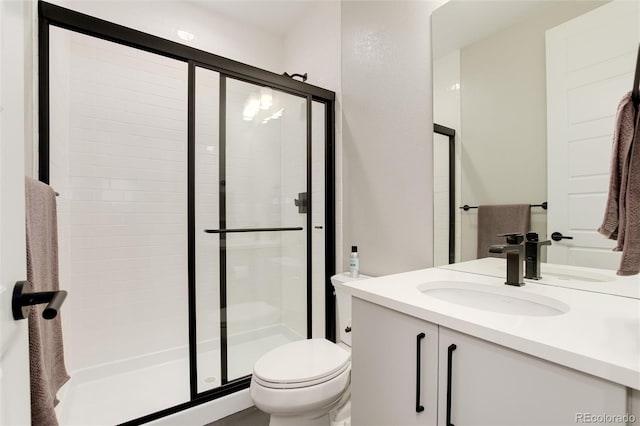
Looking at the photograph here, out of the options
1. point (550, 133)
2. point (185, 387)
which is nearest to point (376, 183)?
point (550, 133)

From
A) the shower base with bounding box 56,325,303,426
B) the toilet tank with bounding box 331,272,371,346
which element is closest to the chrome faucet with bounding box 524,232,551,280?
the toilet tank with bounding box 331,272,371,346

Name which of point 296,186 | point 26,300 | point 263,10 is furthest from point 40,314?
point 263,10

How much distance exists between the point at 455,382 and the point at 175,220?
2115 mm

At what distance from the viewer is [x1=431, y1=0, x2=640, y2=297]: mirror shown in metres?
0.96

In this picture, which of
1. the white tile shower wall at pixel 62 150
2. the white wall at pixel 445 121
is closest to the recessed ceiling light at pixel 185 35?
the white tile shower wall at pixel 62 150

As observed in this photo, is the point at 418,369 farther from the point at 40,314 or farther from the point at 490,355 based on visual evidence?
the point at 40,314

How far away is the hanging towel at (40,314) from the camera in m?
0.64

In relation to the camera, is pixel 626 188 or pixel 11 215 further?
pixel 626 188

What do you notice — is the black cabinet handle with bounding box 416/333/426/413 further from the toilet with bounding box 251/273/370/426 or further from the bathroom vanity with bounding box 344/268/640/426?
the toilet with bounding box 251/273/370/426

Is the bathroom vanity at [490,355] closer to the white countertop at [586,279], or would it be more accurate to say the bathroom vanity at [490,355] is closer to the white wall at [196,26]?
the white countertop at [586,279]

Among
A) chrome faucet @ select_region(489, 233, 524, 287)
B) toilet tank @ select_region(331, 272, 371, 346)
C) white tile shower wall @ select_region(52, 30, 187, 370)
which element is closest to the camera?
chrome faucet @ select_region(489, 233, 524, 287)

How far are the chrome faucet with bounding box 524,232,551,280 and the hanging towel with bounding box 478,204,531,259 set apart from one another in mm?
36

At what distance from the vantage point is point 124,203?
2.08 metres

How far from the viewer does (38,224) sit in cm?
81
